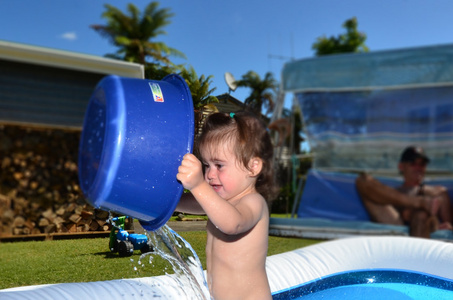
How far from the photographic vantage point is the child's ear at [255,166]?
5.12 feet

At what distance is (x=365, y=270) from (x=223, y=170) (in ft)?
6.30

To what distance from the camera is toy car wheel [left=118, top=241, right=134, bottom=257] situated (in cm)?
193

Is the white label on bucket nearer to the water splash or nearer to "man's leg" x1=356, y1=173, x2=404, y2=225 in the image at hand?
the water splash

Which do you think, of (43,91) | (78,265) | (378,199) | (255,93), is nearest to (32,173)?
(43,91)

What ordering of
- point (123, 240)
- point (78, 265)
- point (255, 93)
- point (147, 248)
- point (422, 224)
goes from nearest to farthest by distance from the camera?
1. point (123, 240)
2. point (147, 248)
3. point (78, 265)
4. point (255, 93)
5. point (422, 224)

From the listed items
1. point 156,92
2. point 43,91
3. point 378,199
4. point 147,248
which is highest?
point 43,91

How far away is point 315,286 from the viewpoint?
264 cm

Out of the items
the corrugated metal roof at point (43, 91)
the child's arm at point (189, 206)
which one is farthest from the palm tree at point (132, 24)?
the child's arm at point (189, 206)

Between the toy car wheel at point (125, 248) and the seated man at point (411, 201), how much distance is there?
368cm

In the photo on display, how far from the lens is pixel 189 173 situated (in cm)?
127

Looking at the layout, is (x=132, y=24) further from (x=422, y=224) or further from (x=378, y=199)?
(x=422, y=224)

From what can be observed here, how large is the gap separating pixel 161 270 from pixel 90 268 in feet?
1.20

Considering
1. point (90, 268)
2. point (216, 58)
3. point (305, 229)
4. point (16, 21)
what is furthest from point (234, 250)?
point (16, 21)

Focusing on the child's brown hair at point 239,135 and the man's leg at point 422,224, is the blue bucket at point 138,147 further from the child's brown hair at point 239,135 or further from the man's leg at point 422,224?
the man's leg at point 422,224
